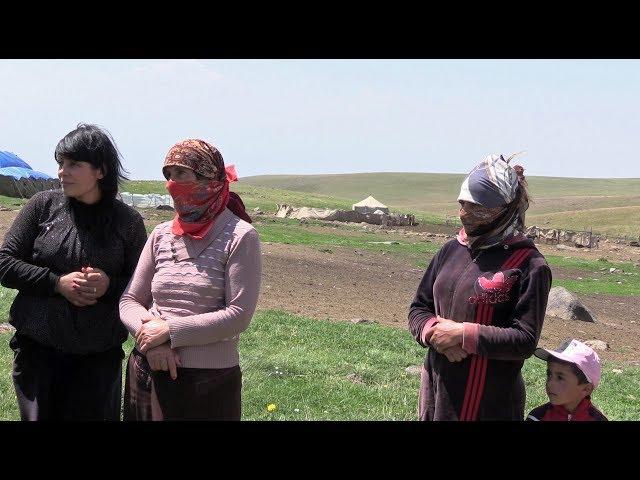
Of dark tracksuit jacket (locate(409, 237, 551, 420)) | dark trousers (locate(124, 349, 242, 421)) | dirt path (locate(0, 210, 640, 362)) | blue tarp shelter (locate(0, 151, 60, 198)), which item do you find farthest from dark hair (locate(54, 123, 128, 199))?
blue tarp shelter (locate(0, 151, 60, 198))

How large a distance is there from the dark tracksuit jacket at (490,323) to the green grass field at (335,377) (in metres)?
2.81

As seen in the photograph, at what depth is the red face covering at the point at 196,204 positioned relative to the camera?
3.52 m

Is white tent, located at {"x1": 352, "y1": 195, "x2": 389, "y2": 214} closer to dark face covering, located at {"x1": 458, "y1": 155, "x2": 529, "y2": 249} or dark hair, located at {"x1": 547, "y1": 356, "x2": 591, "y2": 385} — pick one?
dark hair, located at {"x1": 547, "y1": 356, "x2": 591, "y2": 385}

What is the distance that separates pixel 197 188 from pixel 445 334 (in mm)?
1271

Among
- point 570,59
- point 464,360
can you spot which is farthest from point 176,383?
point 570,59

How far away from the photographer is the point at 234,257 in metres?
3.47

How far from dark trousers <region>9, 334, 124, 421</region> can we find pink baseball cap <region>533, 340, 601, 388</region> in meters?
2.12

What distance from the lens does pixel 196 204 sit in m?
3.54

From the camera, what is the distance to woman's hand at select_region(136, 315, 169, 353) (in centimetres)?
342
